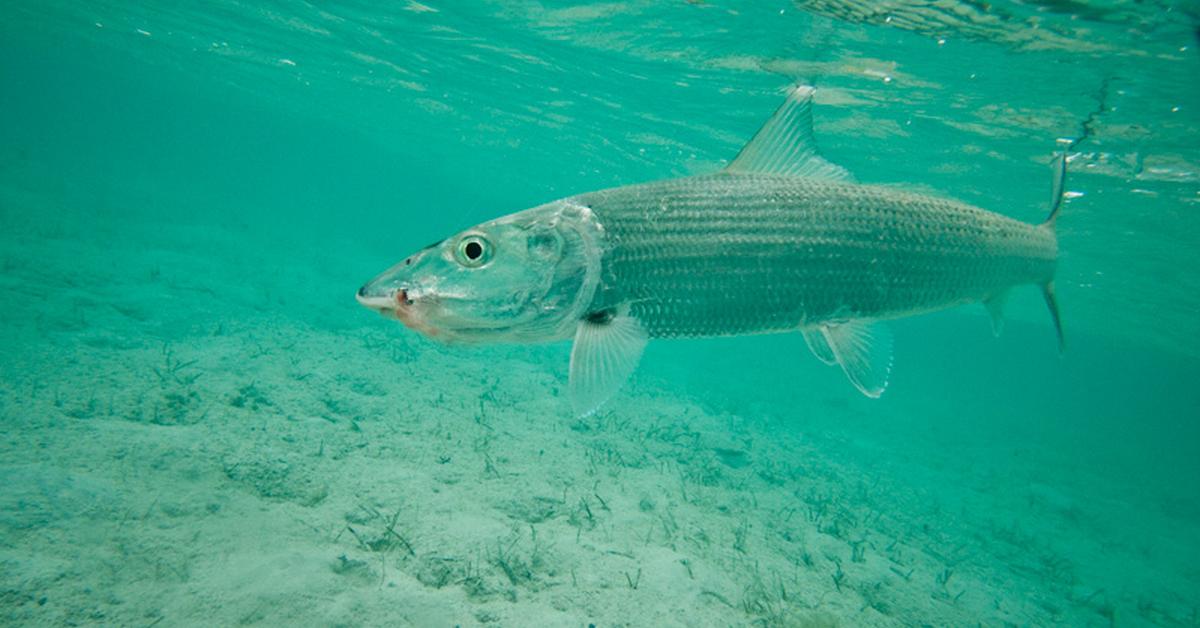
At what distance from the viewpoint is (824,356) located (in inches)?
118

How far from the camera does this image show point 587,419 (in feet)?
33.6

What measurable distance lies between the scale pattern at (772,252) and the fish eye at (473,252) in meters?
0.56

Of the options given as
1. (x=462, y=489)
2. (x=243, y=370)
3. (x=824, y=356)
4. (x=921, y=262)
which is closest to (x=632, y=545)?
(x=462, y=489)

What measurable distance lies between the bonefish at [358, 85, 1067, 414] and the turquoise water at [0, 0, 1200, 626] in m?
2.69

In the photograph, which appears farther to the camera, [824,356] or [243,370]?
[243,370]

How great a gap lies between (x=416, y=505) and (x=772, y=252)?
4.56 m

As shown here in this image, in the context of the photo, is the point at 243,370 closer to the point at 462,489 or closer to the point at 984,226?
the point at 462,489

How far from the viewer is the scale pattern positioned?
2.47 m

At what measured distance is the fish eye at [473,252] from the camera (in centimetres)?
229

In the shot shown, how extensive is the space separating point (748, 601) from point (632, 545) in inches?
48.6

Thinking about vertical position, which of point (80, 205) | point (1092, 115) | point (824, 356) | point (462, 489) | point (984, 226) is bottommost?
point (80, 205)

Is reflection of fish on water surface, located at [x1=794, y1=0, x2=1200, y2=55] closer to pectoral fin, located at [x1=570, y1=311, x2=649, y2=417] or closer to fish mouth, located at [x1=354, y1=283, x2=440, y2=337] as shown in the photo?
pectoral fin, located at [x1=570, y1=311, x2=649, y2=417]

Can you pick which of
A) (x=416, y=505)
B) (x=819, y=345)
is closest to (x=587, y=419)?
(x=416, y=505)

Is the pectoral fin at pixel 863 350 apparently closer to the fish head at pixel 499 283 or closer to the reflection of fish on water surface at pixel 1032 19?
the fish head at pixel 499 283
